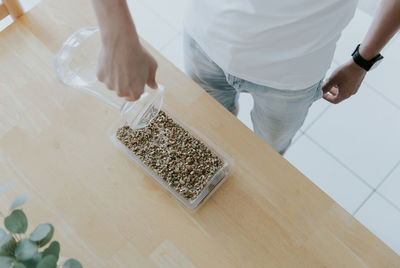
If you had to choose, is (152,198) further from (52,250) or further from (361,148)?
(361,148)

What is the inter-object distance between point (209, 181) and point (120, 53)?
36 centimetres

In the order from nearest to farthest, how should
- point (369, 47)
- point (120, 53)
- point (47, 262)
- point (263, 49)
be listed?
point (47, 262) → point (120, 53) → point (263, 49) → point (369, 47)

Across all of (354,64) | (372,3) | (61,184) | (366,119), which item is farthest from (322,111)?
(61,184)

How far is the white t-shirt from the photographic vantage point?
72 cm

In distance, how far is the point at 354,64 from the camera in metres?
0.96

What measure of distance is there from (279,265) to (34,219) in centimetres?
55

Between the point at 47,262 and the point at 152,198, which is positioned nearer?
the point at 47,262

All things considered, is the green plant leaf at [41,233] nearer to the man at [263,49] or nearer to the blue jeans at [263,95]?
the man at [263,49]

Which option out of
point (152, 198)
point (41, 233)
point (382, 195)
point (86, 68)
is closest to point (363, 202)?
point (382, 195)

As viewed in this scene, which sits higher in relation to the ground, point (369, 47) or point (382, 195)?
point (369, 47)

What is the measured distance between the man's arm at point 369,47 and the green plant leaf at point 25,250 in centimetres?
80

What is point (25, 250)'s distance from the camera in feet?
1.86

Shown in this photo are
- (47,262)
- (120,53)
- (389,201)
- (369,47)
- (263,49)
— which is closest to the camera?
(47,262)

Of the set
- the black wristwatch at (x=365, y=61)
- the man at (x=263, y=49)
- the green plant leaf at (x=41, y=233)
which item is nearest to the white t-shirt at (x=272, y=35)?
the man at (x=263, y=49)
